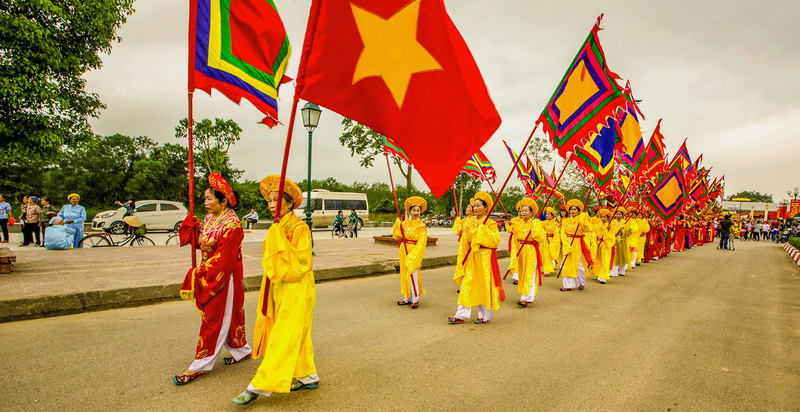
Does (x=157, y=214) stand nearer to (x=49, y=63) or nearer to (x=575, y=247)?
(x=49, y=63)

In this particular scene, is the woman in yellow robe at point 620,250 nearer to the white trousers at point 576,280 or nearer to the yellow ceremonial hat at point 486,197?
the white trousers at point 576,280

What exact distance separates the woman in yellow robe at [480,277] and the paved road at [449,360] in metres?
0.22

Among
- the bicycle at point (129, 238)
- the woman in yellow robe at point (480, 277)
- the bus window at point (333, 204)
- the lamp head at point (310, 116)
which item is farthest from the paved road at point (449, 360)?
the bus window at point (333, 204)

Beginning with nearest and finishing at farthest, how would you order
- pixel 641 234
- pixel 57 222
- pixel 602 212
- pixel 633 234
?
pixel 602 212
pixel 57 222
pixel 633 234
pixel 641 234

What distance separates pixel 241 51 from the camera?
376cm

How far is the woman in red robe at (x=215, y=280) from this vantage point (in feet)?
9.86

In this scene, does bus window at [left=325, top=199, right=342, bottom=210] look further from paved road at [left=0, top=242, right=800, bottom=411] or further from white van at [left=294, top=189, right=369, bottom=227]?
paved road at [left=0, top=242, right=800, bottom=411]

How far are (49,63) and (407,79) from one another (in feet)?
42.7

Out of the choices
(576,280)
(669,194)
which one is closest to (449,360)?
(576,280)

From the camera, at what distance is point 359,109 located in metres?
3.04

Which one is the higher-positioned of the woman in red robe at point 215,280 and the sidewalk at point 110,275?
the woman in red robe at point 215,280

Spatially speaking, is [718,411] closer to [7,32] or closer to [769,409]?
[769,409]

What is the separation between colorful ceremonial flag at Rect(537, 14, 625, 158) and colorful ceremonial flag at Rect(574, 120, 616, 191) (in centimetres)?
167

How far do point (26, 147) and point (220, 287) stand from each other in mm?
12773
